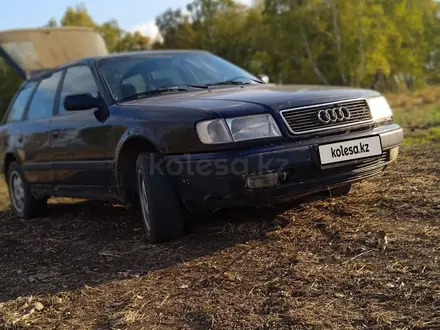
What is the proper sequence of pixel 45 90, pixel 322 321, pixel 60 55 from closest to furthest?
pixel 322 321 → pixel 45 90 → pixel 60 55

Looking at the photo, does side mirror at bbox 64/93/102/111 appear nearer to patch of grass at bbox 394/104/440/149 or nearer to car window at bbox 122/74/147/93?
car window at bbox 122/74/147/93

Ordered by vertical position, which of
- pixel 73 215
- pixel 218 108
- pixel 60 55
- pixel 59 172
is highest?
pixel 60 55

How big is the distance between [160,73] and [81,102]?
2.50 feet

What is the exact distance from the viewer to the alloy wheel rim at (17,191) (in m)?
6.50

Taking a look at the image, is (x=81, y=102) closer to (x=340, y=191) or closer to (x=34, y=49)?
(x=340, y=191)

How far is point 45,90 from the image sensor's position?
607cm

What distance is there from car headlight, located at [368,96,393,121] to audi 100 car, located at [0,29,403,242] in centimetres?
1

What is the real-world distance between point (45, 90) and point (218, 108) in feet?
9.89

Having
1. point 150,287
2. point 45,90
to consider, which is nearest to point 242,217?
point 150,287

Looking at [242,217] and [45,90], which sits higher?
[45,90]

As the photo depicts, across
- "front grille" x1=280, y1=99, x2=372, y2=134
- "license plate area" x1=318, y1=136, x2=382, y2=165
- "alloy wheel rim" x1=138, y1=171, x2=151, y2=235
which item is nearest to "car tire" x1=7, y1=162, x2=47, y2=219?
"alloy wheel rim" x1=138, y1=171, x2=151, y2=235

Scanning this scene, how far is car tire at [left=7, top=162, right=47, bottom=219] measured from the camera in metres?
6.31

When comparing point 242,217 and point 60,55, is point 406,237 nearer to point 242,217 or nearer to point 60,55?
point 242,217

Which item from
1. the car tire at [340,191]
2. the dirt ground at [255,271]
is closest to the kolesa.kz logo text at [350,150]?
the dirt ground at [255,271]
